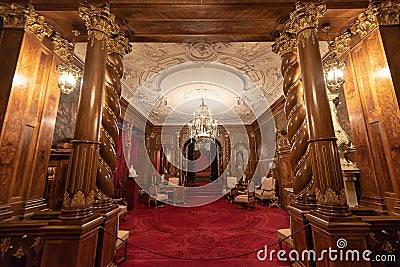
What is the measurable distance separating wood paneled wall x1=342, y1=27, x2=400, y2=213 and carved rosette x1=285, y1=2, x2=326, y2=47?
903 mm

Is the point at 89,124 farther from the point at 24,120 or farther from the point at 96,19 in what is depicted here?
the point at 96,19

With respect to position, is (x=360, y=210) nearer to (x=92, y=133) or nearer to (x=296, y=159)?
(x=296, y=159)

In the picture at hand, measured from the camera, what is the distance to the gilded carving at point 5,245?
1.92m

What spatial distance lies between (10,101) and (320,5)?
13.4ft

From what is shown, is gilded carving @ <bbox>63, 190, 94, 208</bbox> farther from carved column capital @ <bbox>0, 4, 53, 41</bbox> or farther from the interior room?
carved column capital @ <bbox>0, 4, 53, 41</bbox>

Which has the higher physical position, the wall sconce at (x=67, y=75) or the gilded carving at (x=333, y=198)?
the wall sconce at (x=67, y=75)

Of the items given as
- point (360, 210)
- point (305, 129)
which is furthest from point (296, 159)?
point (360, 210)

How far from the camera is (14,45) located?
2.41 metres

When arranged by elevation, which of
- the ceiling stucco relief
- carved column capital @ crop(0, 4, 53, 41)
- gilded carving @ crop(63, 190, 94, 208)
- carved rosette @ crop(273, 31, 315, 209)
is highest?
the ceiling stucco relief

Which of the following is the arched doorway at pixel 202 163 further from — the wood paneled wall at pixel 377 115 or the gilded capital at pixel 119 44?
the wood paneled wall at pixel 377 115

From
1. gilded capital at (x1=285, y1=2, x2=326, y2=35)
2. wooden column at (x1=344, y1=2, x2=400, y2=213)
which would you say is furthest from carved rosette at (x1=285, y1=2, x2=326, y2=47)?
wooden column at (x1=344, y1=2, x2=400, y2=213)

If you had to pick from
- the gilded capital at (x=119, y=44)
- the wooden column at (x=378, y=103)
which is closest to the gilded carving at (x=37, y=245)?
the gilded capital at (x=119, y=44)

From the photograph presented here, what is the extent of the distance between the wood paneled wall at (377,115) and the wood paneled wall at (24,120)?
4.66m

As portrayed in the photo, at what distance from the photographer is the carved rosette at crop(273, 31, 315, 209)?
2.26 metres
